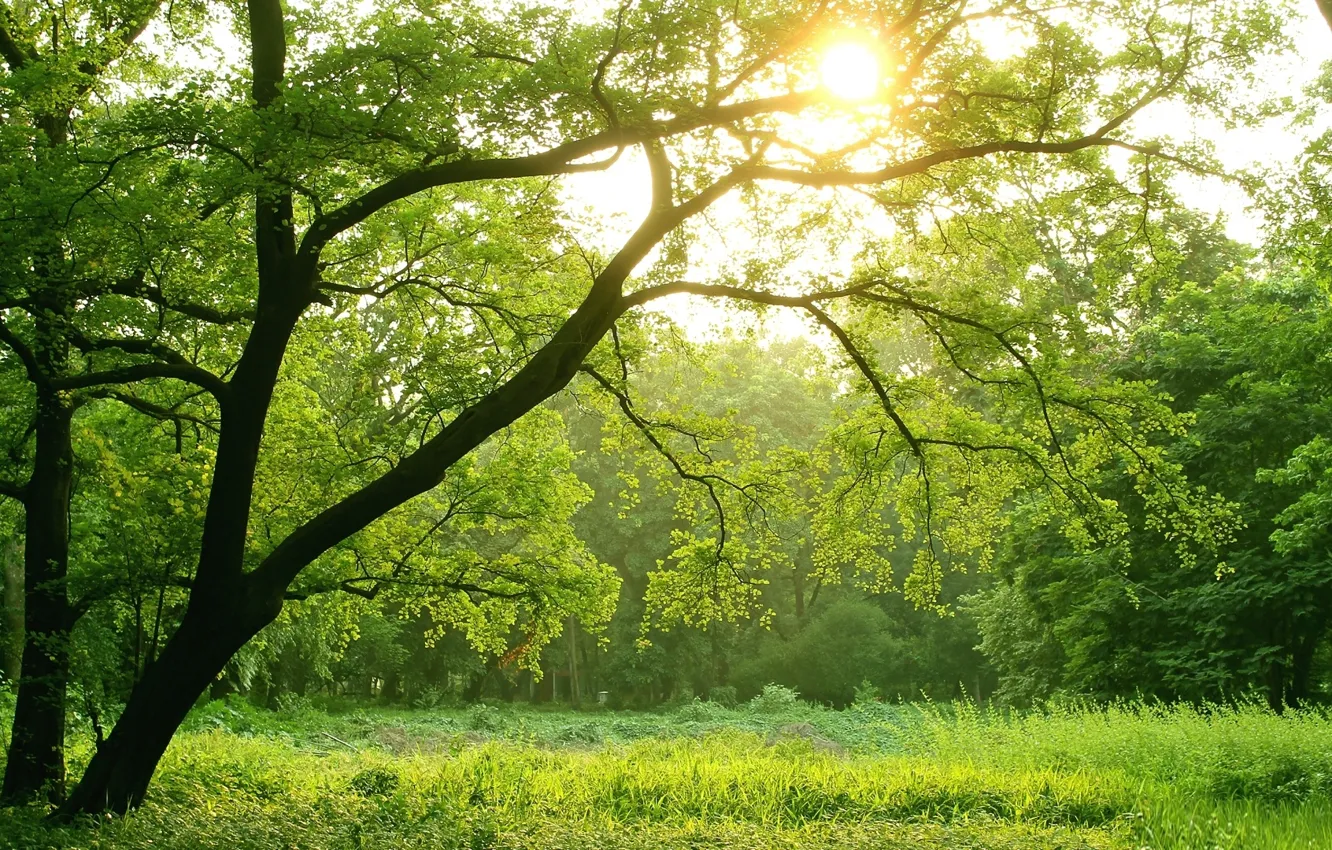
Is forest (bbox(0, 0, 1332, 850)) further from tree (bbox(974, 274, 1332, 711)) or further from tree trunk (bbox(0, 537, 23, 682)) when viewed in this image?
tree trunk (bbox(0, 537, 23, 682))

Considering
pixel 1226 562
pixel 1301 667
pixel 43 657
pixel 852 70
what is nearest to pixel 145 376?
pixel 43 657

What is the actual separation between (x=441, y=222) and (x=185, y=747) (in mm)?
6900

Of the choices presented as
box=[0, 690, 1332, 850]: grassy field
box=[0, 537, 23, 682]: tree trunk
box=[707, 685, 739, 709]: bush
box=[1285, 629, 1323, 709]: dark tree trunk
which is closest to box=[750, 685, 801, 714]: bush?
box=[707, 685, 739, 709]: bush

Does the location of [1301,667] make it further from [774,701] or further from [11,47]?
[11,47]

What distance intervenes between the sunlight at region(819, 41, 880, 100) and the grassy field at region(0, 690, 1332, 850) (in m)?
4.91

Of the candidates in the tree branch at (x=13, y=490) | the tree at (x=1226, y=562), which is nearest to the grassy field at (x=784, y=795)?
the tree branch at (x=13, y=490)

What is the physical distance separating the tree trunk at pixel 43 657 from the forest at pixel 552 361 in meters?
0.04

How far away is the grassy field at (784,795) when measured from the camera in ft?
22.5

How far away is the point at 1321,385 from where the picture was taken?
44.3ft


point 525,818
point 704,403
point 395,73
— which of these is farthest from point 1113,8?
point 704,403

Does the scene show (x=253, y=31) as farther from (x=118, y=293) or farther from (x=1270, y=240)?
(x=1270, y=240)

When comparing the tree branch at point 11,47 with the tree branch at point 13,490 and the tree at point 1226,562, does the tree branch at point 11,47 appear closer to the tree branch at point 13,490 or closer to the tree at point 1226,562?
the tree branch at point 13,490

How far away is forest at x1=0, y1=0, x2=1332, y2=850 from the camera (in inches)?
264

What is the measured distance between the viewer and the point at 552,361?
7336 mm
